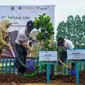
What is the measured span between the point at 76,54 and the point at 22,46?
2.76 meters

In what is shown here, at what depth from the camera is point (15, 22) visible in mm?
15398

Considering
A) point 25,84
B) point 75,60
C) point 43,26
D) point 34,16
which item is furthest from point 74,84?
point 34,16

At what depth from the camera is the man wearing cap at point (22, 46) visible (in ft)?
42.4

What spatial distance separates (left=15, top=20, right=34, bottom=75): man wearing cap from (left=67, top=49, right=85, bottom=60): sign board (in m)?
2.51

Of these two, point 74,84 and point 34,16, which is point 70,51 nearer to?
point 74,84

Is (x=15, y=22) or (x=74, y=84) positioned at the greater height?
(x=15, y=22)

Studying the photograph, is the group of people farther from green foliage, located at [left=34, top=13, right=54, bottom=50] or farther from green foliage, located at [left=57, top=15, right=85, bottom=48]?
green foliage, located at [left=57, top=15, right=85, bottom=48]

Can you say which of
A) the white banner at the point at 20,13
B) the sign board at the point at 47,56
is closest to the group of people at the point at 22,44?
the sign board at the point at 47,56

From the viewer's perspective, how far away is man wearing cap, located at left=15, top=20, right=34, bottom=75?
12936 mm

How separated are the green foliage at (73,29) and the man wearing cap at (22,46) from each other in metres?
9.99

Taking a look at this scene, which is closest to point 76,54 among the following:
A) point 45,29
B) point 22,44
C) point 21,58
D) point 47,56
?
point 47,56

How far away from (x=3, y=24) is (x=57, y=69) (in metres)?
2.51

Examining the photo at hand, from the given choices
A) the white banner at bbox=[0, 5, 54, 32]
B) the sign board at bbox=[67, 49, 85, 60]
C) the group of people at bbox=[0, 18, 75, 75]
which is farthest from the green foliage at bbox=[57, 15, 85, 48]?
the sign board at bbox=[67, 49, 85, 60]

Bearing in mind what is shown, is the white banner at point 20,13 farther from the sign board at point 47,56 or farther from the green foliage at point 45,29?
the sign board at point 47,56
